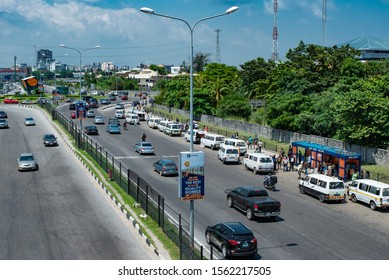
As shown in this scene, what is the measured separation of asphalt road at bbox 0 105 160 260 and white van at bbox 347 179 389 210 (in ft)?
47.9

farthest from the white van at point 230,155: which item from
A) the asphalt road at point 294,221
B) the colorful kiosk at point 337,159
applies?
the colorful kiosk at point 337,159

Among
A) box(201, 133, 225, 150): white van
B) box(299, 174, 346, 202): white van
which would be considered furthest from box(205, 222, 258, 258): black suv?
box(201, 133, 225, 150): white van

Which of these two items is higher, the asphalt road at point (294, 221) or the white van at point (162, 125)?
the white van at point (162, 125)

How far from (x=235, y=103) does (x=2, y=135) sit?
33248 millimetres

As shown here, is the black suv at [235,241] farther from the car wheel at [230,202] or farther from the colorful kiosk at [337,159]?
the colorful kiosk at [337,159]

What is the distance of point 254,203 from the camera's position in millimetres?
25219

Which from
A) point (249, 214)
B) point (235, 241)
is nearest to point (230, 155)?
point (249, 214)

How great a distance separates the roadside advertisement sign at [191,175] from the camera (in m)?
A: 17.8

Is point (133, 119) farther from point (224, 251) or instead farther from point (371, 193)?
point (224, 251)

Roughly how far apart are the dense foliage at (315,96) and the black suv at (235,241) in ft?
83.5

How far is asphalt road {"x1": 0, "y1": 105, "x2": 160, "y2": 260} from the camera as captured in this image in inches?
782

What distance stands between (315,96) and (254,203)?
33202 millimetres
